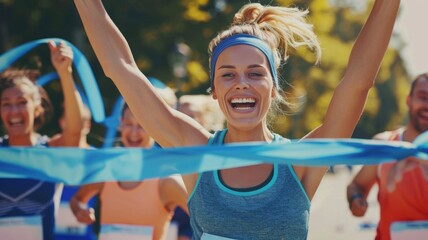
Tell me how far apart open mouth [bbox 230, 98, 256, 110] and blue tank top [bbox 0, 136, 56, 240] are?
2316 mm

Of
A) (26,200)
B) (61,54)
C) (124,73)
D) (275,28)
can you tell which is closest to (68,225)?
(26,200)

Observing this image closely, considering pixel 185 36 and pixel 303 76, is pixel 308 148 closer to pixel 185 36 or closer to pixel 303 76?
pixel 185 36

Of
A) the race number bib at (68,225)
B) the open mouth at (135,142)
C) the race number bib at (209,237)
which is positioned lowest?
the race number bib at (68,225)

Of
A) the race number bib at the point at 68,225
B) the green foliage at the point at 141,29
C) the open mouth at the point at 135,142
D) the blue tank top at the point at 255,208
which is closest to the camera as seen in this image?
the blue tank top at the point at 255,208

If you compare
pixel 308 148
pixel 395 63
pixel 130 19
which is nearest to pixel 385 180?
pixel 308 148

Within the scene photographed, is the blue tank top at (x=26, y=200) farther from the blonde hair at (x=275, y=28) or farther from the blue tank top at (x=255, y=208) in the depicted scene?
the blue tank top at (x=255, y=208)

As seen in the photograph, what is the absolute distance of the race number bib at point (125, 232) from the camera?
5.43 metres

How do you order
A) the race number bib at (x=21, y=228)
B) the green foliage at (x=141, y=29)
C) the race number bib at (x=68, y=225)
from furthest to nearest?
the green foliage at (x=141, y=29) < the race number bib at (x=68, y=225) < the race number bib at (x=21, y=228)

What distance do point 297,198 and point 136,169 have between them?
655mm

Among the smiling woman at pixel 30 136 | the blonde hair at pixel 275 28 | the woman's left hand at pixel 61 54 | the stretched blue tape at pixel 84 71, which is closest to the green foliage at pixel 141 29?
the stretched blue tape at pixel 84 71

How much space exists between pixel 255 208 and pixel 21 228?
2.46 metres

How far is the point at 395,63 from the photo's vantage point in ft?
235

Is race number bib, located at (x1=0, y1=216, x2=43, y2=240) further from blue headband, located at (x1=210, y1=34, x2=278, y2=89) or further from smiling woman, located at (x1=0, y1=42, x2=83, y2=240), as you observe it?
blue headband, located at (x1=210, y1=34, x2=278, y2=89)

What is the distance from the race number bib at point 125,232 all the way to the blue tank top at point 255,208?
2.33 metres
